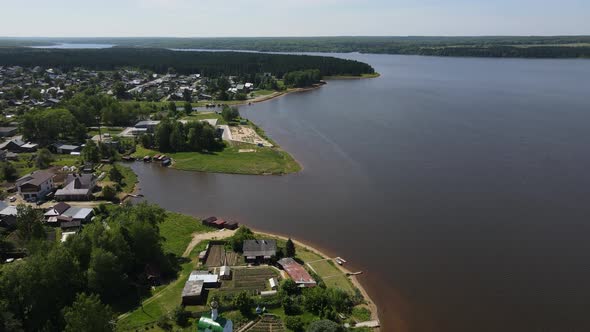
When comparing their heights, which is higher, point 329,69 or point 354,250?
point 329,69

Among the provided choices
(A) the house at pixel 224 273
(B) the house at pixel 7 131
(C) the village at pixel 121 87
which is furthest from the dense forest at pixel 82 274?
(C) the village at pixel 121 87

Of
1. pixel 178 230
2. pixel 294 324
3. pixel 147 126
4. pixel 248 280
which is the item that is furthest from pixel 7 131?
pixel 294 324

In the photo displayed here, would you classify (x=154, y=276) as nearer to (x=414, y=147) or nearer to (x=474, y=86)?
(x=414, y=147)

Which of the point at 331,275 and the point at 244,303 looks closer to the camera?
the point at 244,303

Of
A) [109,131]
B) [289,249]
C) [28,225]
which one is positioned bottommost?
[289,249]

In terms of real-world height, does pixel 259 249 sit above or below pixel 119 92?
below

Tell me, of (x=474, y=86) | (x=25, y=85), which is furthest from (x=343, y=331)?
(x=25, y=85)

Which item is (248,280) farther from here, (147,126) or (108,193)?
(147,126)
